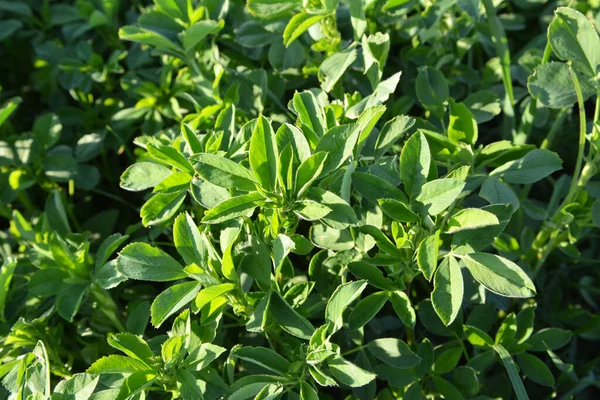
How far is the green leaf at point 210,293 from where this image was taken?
0.93 metres

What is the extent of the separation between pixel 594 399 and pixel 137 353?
95cm

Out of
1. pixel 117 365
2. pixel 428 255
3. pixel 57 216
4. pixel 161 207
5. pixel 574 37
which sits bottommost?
pixel 57 216

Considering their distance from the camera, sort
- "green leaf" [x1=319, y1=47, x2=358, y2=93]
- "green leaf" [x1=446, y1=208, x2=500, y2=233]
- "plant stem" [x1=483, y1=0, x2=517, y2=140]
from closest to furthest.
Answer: "green leaf" [x1=446, y1=208, x2=500, y2=233] < "green leaf" [x1=319, y1=47, x2=358, y2=93] < "plant stem" [x1=483, y1=0, x2=517, y2=140]

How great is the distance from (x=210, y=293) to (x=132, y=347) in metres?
0.16

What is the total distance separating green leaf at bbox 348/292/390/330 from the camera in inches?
41.1

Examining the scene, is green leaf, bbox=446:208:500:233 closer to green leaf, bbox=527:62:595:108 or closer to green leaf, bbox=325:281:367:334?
green leaf, bbox=325:281:367:334

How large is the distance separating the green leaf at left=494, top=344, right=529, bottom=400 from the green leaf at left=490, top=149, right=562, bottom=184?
0.27 metres

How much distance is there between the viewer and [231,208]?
0.95 meters

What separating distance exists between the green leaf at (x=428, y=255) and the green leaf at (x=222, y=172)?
0.79 ft

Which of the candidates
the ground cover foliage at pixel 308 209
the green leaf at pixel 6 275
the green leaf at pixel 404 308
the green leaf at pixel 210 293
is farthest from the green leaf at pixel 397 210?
the green leaf at pixel 6 275

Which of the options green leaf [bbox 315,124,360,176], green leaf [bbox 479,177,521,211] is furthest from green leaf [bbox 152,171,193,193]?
green leaf [bbox 479,177,521,211]

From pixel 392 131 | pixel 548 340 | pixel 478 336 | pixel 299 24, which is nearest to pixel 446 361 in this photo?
pixel 478 336

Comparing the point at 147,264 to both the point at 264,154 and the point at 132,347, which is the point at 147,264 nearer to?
the point at 132,347

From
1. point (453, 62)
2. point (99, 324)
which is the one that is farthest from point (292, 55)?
point (99, 324)
